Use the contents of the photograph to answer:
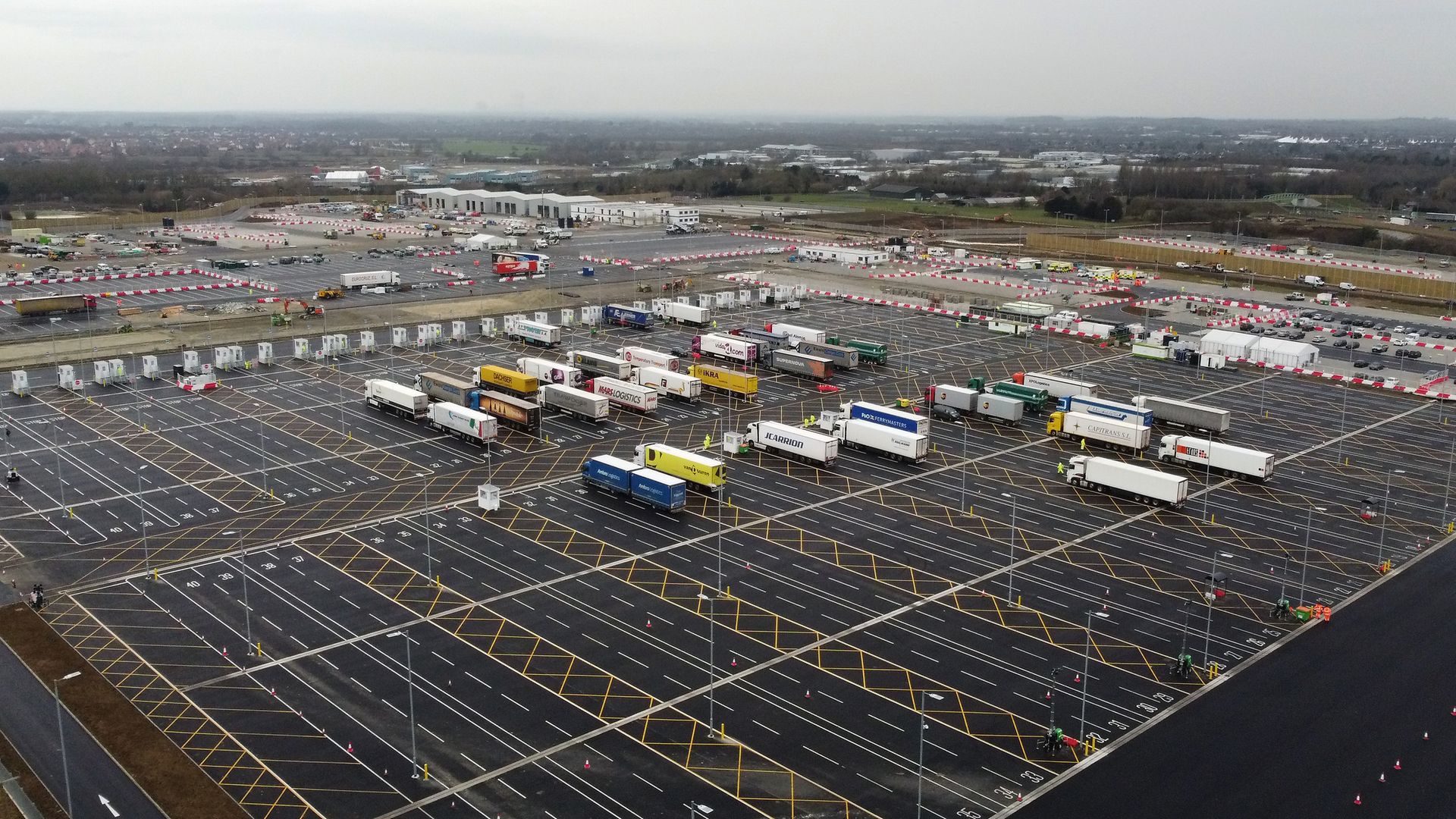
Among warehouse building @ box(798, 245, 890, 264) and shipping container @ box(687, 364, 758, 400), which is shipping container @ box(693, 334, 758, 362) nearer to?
shipping container @ box(687, 364, 758, 400)

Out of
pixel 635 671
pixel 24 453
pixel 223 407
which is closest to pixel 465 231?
pixel 223 407

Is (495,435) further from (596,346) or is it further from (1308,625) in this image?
(1308,625)

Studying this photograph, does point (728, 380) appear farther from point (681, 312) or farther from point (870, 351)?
point (681, 312)

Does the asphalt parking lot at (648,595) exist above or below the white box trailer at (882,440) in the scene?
below

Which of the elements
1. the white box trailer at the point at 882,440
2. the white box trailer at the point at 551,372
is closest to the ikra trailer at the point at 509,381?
the white box trailer at the point at 551,372

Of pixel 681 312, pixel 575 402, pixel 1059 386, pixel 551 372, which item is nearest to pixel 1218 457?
pixel 1059 386

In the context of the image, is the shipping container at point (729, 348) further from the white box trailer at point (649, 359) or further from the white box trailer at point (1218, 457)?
the white box trailer at point (1218, 457)
